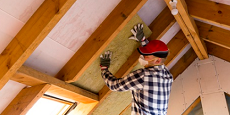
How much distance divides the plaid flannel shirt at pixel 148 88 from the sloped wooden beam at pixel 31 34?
2.75 ft

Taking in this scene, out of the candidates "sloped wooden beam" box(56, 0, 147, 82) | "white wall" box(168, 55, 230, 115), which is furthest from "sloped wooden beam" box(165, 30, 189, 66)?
"sloped wooden beam" box(56, 0, 147, 82)

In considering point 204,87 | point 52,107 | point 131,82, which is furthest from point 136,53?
point 204,87

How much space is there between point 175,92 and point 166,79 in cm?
200

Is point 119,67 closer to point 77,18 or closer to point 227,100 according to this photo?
point 77,18

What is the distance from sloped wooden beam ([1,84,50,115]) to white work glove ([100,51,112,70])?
0.60m

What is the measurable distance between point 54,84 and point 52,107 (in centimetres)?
89

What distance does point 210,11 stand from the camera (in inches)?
99.3

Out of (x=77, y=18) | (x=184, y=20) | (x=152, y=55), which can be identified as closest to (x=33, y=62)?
(x=77, y=18)

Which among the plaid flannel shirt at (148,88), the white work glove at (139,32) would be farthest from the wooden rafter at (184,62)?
the plaid flannel shirt at (148,88)

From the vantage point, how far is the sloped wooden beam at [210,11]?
2.39m

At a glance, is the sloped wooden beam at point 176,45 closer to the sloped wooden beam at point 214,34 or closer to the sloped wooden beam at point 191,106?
the sloped wooden beam at point 214,34

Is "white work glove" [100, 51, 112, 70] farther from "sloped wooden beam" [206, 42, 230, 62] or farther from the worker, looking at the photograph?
"sloped wooden beam" [206, 42, 230, 62]

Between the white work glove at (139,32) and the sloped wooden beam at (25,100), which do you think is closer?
the sloped wooden beam at (25,100)

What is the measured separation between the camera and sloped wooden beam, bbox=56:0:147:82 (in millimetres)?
2256
